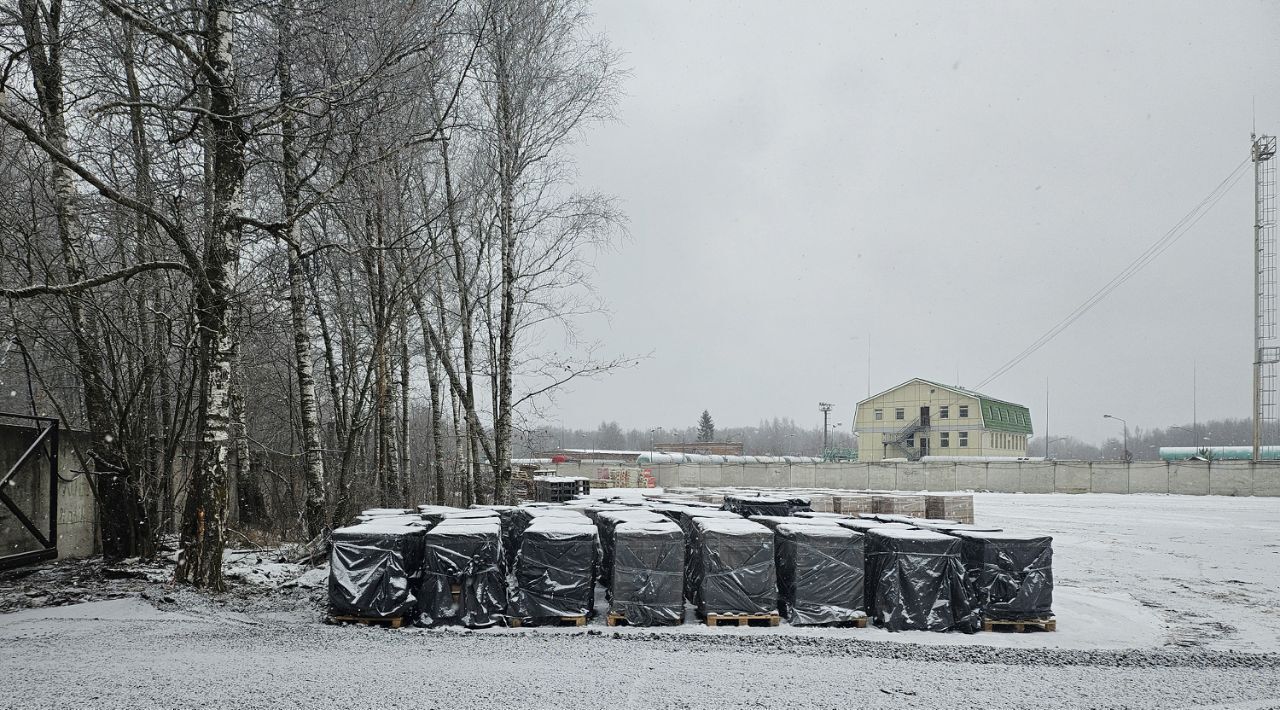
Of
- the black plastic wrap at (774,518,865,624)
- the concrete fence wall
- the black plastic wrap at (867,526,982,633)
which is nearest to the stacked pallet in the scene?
the black plastic wrap at (867,526,982,633)

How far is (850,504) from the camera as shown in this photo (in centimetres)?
2050

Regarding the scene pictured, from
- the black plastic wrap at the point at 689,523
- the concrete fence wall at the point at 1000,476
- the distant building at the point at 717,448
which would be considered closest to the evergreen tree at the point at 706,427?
the distant building at the point at 717,448

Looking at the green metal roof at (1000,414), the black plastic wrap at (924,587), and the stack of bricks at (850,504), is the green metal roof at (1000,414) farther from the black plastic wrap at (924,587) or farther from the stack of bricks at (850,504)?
the black plastic wrap at (924,587)

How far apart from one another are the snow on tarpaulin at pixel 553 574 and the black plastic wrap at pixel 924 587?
3.48 meters

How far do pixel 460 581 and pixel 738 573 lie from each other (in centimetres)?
319

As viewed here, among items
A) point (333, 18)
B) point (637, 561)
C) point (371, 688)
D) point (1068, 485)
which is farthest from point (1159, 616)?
point (1068, 485)

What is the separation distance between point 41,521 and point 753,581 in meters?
10.5

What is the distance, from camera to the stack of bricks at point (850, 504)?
798 inches

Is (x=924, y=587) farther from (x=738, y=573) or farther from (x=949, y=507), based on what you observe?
(x=949, y=507)

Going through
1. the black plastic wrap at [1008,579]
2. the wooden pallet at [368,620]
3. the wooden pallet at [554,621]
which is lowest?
the wooden pallet at [554,621]

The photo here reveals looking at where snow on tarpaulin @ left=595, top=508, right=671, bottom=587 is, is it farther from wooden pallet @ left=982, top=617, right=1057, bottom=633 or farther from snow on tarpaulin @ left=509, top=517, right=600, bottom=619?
wooden pallet @ left=982, top=617, right=1057, bottom=633

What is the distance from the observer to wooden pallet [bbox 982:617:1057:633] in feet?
30.4

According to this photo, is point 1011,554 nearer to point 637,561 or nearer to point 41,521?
point 637,561

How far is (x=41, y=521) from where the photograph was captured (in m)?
11.8
